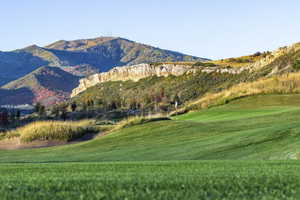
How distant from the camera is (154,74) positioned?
497 feet

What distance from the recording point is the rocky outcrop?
130125mm

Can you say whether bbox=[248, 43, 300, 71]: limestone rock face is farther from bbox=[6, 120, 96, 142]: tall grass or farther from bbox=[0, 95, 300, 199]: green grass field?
bbox=[6, 120, 96, 142]: tall grass

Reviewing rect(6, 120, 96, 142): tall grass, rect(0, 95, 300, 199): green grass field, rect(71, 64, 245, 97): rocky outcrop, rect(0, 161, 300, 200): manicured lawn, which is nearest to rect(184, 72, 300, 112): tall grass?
rect(0, 95, 300, 199): green grass field

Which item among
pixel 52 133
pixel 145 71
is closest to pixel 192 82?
pixel 145 71

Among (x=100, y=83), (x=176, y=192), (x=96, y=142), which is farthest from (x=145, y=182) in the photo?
(x=100, y=83)

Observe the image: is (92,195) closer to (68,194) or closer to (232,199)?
(68,194)

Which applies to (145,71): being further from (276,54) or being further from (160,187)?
(160,187)

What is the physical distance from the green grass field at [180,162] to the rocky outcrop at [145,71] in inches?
3031

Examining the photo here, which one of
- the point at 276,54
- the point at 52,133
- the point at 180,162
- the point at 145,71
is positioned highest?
the point at 276,54

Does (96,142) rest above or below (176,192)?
below

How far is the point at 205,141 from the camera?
96.9 ft

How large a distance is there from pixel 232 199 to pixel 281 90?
5058cm

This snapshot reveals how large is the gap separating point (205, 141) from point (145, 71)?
411 feet

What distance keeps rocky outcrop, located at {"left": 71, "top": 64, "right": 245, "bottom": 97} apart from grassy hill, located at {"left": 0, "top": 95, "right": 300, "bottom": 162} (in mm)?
74088
